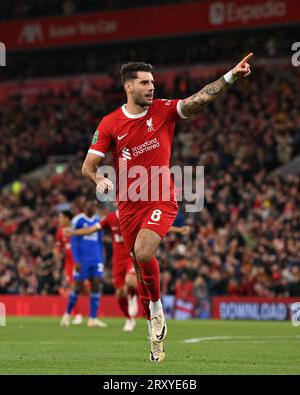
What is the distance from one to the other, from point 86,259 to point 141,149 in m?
11.0

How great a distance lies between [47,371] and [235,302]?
56.1ft

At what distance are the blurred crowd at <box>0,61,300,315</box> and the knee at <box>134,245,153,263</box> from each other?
10581 mm

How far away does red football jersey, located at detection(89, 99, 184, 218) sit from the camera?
11195mm

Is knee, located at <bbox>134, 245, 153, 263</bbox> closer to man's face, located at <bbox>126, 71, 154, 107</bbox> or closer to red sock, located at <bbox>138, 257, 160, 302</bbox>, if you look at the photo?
red sock, located at <bbox>138, 257, 160, 302</bbox>

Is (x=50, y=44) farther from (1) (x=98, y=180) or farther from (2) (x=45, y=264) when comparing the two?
(1) (x=98, y=180)

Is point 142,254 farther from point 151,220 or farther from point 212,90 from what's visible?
point 212,90

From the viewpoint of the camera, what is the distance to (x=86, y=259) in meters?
21.9

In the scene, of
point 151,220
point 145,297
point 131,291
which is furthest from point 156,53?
point 151,220

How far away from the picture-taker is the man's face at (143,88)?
11.2 m

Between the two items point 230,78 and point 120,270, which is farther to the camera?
point 120,270

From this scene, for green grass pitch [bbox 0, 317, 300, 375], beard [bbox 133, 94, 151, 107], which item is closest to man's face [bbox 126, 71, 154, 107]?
beard [bbox 133, 94, 151, 107]

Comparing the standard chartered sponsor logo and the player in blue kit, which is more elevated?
the standard chartered sponsor logo

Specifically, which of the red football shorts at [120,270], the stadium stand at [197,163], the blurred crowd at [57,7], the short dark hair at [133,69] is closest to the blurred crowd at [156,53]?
the stadium stand at [197,163]

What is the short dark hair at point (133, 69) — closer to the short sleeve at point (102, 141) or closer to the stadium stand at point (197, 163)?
the short sleeve at point (102, 141)
